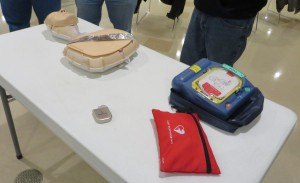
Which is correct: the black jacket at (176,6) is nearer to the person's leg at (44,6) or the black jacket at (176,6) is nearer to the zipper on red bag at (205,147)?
the person's leg at (44,6)

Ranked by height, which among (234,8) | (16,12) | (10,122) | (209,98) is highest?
(234,8)

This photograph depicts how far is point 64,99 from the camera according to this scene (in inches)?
35.2

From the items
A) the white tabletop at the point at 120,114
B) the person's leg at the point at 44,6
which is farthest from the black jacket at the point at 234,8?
the person's leg at the point at 44,6

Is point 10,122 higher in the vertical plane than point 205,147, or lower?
lower

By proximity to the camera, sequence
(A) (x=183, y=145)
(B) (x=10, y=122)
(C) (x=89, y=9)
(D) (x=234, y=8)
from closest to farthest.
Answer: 1. (A) (x=183, y=145)
2. (D) (x=234, y=8)
3. (B) (x=10, y=122)
4. (C) (x=89, y=9)

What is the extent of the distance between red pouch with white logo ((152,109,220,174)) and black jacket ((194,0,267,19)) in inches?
21.1

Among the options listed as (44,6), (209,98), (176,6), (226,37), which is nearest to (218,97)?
(209,98)

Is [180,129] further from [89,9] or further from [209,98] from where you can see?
[89,9]

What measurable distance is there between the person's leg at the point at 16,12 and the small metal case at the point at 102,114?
974 millimetres

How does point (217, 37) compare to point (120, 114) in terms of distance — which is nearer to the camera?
point (120, 114)

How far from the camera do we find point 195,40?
1.35 m

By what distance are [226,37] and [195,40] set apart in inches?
6.8

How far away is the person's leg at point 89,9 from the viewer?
147cm

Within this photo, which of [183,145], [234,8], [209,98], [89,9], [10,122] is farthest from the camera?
[89,9]
